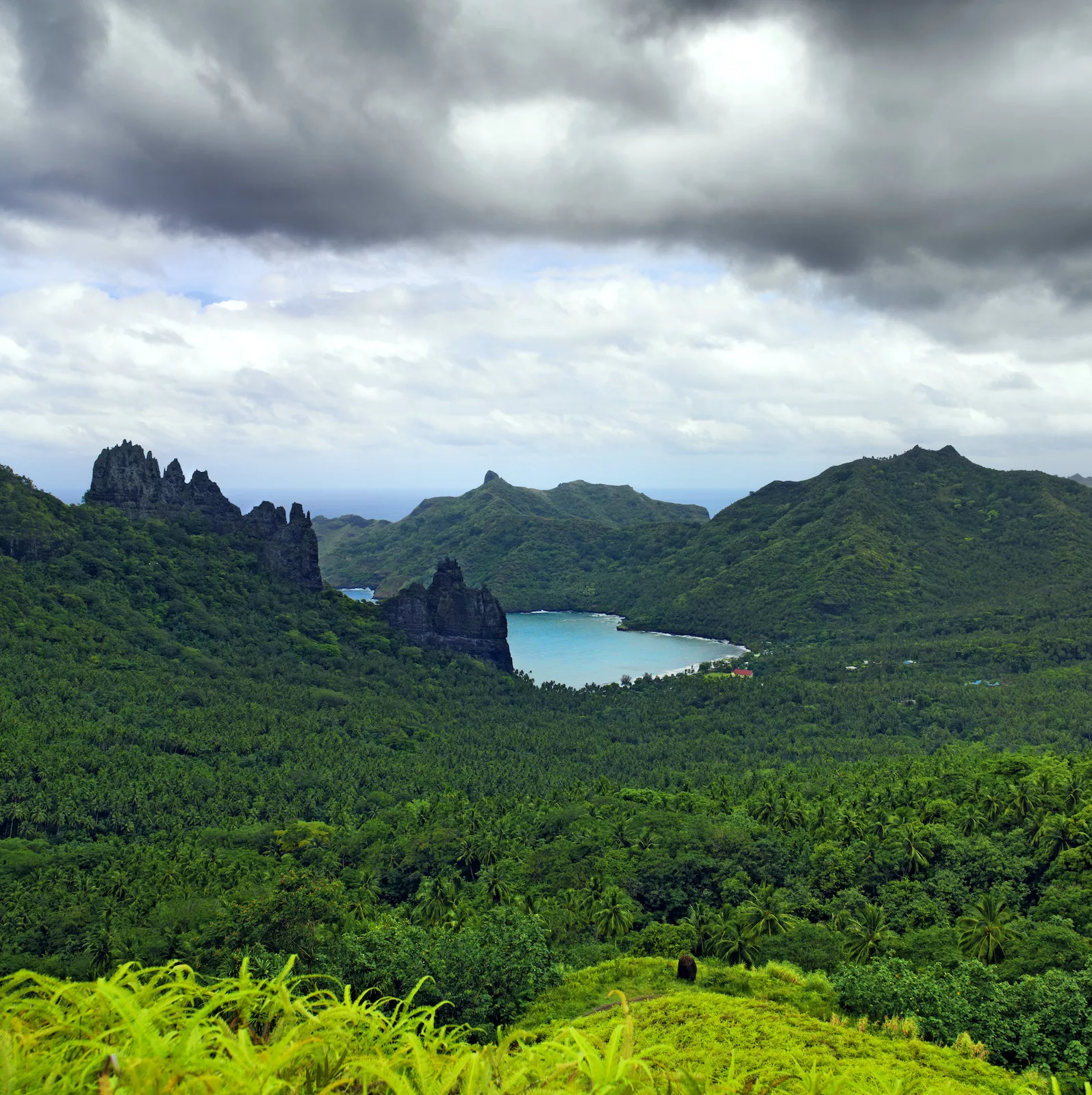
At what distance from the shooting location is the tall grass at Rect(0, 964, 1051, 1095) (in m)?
4.34

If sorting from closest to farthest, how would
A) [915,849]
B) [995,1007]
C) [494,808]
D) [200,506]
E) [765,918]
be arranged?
1. [995,1007]
2. [765,918]
3. [915,849]
4. [494,808]
5. [200,506]

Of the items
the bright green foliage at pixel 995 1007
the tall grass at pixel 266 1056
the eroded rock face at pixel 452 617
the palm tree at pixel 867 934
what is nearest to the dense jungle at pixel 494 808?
the bright green foliage at pixel 995 1007

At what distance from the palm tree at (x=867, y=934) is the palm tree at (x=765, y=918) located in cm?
296

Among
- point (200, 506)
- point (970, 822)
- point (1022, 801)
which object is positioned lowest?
point (970, 822)

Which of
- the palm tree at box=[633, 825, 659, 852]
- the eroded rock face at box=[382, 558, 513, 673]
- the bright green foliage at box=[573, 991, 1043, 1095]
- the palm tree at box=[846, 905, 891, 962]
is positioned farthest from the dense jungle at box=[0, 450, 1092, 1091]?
the eroded rock face at box=[382, 558, 513, 673]

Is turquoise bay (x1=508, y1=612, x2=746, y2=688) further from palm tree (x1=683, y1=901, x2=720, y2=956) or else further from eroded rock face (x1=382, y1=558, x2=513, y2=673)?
palm tree (x1=683, y1=901, x2=720, y2=956)

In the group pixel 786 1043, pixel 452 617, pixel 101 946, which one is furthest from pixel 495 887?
pixel 452 617

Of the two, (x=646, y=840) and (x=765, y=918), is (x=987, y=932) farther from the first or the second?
(x=646, y=840)

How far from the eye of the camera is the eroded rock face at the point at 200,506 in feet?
324

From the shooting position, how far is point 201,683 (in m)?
78.4

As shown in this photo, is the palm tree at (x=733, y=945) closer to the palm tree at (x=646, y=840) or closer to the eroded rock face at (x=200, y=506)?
the palm tree at (x=646, y=840)

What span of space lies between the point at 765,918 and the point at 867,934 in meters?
4.86

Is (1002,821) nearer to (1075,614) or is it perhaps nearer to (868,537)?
(1075,614)

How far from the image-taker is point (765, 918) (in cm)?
3878
